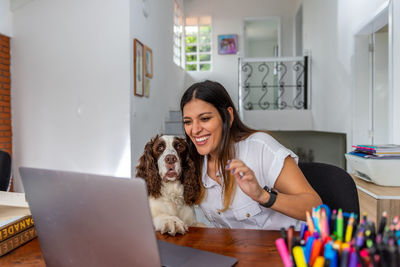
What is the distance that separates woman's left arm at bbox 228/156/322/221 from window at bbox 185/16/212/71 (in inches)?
260

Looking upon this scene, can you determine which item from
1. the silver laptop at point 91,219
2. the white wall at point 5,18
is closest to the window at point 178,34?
the white wall at point 5,18

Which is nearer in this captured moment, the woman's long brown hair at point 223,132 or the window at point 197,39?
the woman's long brown hair at point 223,132

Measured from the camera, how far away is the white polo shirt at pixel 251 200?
1.17m

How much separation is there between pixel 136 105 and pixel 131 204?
339cm

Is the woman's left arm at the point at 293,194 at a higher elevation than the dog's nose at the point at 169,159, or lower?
lower

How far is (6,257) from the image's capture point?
0.77m

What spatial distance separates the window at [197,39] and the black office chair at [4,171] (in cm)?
596

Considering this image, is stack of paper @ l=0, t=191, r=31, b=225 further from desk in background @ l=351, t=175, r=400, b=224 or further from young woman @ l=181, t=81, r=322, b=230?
desk in background @ l=351, t=175, r=400, b=224

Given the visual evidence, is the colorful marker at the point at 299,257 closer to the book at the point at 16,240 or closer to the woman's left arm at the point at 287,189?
the woman's left arm at the point at 287,189

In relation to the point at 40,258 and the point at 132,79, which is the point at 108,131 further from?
the point at 40,258

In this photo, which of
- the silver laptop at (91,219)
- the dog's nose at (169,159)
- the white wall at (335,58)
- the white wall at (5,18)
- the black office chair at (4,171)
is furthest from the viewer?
the white wall at (5,18)

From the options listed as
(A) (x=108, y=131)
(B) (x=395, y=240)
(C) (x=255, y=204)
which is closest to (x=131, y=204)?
(B) (x=395, y=240)

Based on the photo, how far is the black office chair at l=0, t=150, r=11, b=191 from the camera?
174cm

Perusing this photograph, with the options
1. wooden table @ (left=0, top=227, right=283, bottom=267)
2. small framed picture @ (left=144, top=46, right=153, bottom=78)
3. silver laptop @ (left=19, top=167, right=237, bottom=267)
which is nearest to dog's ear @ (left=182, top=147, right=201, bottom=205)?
wooden table @ (left=0, top=227, right=283, bottom=267)
